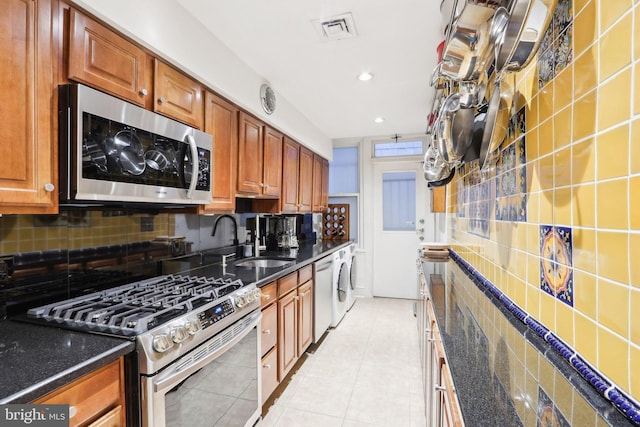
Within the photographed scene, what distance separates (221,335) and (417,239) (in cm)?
362

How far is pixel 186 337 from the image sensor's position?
49.7 inches

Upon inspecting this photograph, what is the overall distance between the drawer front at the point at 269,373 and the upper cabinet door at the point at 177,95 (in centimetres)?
154

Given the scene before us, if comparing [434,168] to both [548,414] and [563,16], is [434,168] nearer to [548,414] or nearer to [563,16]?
[563,16]

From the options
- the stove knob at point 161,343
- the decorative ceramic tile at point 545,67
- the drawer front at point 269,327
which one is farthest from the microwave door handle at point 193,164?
the decorative ceramic tile at point 545,67

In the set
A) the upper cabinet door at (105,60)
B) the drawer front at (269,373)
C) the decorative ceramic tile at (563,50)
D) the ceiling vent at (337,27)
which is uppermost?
the ceiling vent at (337,27)

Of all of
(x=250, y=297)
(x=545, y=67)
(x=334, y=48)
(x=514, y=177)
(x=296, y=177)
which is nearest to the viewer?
(x=545, y=67)

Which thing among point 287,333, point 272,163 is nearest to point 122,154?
point 272,163

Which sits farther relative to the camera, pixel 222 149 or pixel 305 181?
pixel 305 181

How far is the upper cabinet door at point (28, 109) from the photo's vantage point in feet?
3.32

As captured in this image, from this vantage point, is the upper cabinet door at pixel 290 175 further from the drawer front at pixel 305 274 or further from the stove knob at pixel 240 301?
the stove knob at pixel 240 301

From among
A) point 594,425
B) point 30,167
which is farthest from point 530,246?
point 30,167

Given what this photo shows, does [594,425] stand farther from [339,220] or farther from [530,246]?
[339,220]

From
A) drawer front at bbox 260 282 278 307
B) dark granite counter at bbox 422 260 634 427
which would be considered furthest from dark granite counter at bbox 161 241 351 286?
dark granite counter at bbox 422 260 634 427

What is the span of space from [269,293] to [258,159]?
1.09 meters
